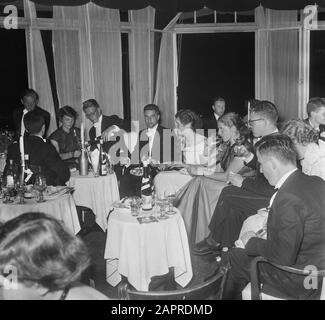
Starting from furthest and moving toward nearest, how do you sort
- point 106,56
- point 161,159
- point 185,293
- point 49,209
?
1. point 106,56
2. point 161,159
3. point 49,209
4. point 185,293

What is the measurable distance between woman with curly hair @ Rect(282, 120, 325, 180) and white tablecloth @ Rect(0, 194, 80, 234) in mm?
1930

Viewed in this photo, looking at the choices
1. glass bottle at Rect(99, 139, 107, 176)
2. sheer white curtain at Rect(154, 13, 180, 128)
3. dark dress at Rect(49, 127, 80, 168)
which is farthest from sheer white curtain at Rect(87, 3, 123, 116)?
glass bottle at Rect(99, 139, 107, 176)

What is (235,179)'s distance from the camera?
13.4ft

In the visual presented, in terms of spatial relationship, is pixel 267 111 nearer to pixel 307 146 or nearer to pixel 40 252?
pixel 307 146

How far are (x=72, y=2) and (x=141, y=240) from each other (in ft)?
11.8

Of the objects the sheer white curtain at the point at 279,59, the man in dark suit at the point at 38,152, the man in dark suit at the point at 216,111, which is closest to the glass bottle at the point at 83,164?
the man in dark suit at the point at 38,152

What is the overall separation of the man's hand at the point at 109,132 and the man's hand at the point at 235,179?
2.22m

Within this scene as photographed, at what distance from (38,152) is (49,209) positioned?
61cm

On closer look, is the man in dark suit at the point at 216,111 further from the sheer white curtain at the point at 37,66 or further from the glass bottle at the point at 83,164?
the glass bottle at the point at 83,164

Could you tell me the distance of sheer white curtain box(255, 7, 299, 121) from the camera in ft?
27.7

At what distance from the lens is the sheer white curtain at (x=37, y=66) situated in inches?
281

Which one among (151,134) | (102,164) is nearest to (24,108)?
(151,134)

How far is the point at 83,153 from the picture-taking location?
4.82m
